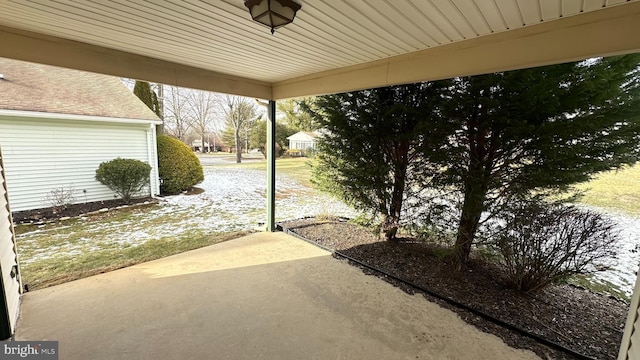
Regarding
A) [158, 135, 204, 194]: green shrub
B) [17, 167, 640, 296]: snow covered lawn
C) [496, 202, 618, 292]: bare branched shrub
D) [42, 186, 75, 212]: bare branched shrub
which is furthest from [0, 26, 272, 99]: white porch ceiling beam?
[158, 135, 204, 194]: green shrub

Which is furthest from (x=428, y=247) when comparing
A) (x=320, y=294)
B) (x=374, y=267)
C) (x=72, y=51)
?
(x=72, y=51)

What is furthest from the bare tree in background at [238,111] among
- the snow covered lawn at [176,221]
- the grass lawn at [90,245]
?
the grass lawn at [90,245]

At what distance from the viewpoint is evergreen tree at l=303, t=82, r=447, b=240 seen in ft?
11.7

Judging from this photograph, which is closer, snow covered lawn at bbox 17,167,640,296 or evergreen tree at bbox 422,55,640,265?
evergreen tree at bbox 422,55,640,265

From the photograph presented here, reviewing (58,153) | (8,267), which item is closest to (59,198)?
(58,153)

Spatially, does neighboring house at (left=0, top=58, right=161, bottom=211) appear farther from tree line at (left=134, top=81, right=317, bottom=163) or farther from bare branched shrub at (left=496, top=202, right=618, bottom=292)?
bare branched shrub at (left=496, top=202, right=618, bottom=292)

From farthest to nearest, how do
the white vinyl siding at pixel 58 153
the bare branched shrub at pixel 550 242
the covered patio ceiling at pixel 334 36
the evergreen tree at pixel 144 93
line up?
1. the evergreen tree at pixel 144 93
2. the white vinyl siding at pixel 58 153
3. the bare branched shrub at pixel 550 242
4. the covered patio ceiling at pixel 334 36

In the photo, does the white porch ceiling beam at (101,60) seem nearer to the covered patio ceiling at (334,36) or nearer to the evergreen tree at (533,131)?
the covered patio ceiling at (334,36)

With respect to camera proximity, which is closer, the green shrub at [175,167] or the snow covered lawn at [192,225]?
the snow covered lawn at [192,225]

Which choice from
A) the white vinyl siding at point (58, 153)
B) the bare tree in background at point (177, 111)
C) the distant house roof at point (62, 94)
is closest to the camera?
the white vinyl siding at point (58, 153)

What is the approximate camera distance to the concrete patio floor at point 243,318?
2.08 m

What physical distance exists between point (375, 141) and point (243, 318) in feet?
9.40

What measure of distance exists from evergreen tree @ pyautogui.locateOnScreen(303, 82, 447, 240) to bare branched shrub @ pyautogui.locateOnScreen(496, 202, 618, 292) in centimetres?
141

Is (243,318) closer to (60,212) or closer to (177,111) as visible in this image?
(60,212)
